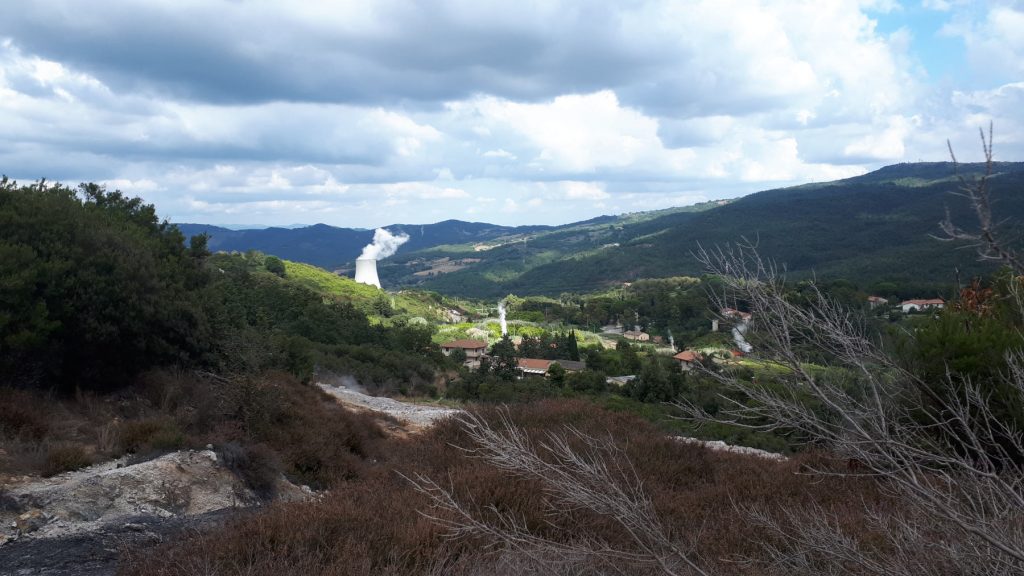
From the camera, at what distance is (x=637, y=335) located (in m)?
71.5

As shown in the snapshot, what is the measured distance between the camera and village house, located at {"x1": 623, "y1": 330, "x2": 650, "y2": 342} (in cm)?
6781

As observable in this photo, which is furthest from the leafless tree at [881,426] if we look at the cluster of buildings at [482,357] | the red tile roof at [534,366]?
the red tile roof at [534,366]

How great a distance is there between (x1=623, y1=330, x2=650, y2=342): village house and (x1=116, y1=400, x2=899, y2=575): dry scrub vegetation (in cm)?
5925

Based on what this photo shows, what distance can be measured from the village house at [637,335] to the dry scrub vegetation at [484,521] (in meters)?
59.2

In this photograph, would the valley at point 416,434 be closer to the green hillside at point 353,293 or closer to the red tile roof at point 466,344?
the red tile roof at point 466,344

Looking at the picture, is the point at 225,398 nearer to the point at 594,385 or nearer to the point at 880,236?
the point at 594,385

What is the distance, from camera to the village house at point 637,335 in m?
67.8

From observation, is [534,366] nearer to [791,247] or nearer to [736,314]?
[736,314]

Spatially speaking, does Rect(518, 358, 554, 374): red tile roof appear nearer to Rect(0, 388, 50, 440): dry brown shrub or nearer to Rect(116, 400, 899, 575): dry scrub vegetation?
Rect(0, 388, 50, 440): dry brown shrub

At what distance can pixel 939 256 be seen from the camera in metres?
84.3

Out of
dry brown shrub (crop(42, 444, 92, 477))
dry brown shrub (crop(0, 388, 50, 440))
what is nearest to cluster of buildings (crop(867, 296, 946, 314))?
dry brown shrub (crop(42, 444, 92, 477))

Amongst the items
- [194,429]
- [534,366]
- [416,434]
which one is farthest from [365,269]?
[194,429]

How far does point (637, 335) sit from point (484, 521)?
6744cm

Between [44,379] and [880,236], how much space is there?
127140mm
